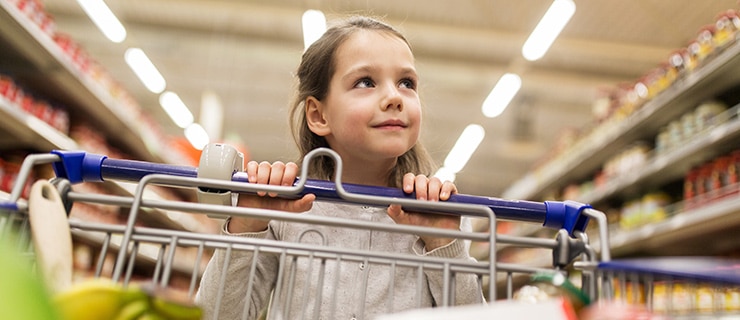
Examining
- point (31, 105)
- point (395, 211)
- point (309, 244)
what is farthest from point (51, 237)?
point (31, 105)

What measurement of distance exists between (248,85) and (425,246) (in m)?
8.44

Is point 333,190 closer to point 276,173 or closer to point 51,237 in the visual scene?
point 276,173

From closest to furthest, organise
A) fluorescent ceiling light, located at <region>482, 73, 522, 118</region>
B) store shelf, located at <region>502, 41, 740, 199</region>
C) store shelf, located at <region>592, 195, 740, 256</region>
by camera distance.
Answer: store shelf, located at <region>592, 195, 740, 256</region> → store shelf, located at <region>502, 41, 740, 199</region> → fluorescent ceiling light, located at <region>482, 73, 522, 118</region>

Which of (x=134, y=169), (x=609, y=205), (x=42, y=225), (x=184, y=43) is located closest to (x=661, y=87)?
(x=609, y=205)

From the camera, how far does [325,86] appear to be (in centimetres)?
143

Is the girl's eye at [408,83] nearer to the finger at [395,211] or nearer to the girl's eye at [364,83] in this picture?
the girl's eye at [364,83]

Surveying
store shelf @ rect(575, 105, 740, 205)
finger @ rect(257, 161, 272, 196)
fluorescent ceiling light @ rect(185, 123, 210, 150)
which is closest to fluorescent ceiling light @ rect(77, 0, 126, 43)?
fluorescent ceiling light @ rect(185, 123, 210, 150)

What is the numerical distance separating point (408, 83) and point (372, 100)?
133 millimetres

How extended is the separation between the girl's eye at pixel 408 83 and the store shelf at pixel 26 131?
2.13m

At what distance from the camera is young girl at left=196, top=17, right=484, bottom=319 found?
3.15ft

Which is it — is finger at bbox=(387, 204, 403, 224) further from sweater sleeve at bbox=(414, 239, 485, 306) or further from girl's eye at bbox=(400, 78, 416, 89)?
girl's eye at bbox=(400, 78, 416, 89)

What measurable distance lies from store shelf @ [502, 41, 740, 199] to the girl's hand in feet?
6.88

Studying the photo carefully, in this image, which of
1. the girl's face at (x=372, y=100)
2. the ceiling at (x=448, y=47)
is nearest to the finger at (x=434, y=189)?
the girl's face at (x=372, y=100)

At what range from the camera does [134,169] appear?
3.03 ft
